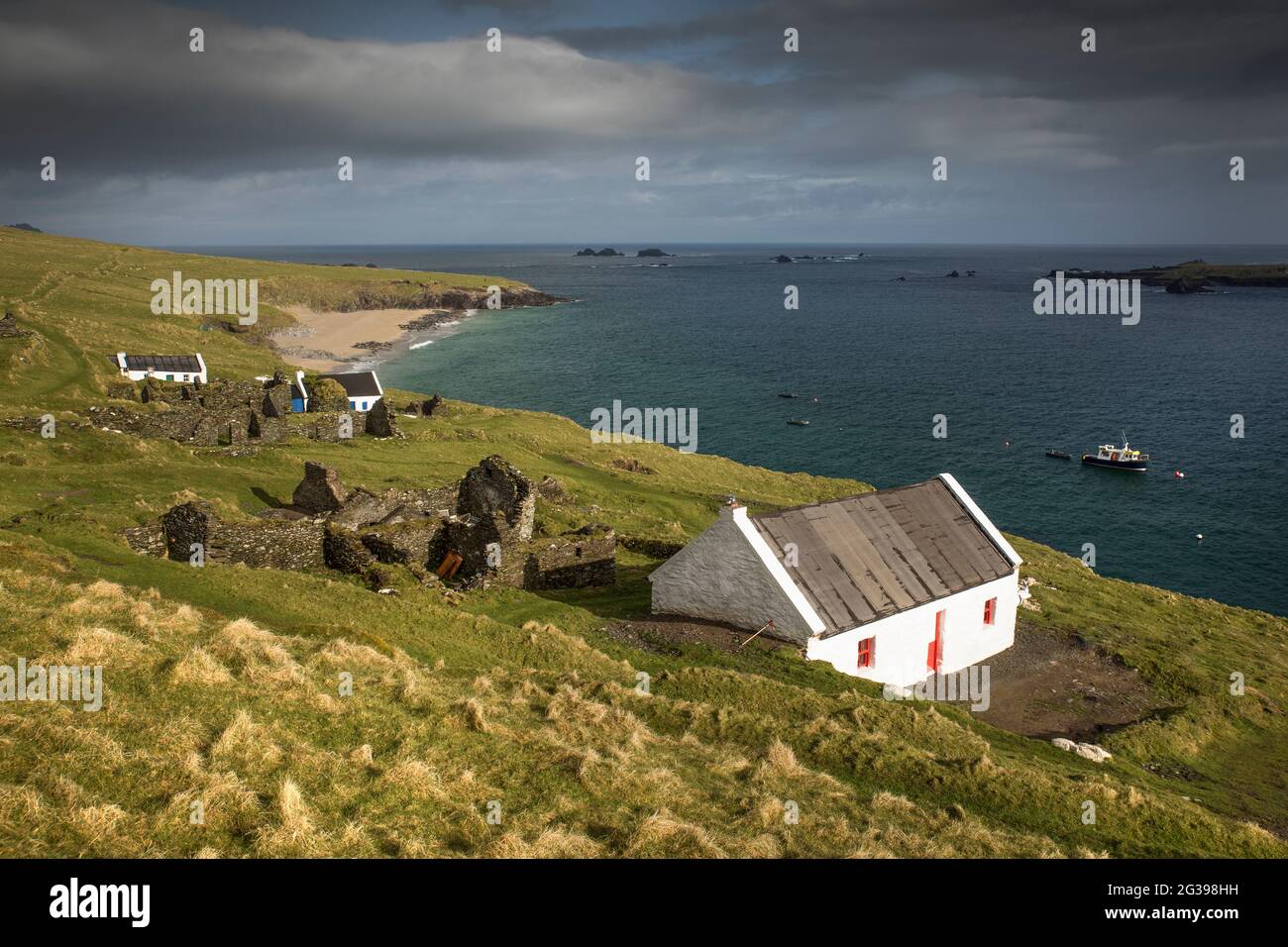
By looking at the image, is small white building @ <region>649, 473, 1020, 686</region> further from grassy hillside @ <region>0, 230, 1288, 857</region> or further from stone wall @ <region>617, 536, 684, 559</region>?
stone wall @ <region>617, 536, 684, 559</region>

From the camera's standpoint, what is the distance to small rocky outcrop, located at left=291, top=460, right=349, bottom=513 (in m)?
35.8

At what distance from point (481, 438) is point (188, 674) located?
1701 inches

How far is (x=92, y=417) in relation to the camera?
46.1 metres

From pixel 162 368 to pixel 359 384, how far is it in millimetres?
16881

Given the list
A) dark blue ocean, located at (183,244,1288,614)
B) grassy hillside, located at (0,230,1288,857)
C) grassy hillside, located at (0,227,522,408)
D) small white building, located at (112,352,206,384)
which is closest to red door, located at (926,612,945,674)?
grassy hillside, located at (0,230,1288,857)

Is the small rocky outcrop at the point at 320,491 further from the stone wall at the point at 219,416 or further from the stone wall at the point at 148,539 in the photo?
the stone wall at the point at 219,416

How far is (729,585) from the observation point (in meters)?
30.0

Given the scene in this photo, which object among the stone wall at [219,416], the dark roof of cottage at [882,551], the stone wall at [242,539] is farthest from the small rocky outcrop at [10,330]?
→ the dark roof of cottage at [882,551]

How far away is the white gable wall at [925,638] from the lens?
29312 millimetres

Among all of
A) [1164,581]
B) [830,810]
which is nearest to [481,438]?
[830,810]

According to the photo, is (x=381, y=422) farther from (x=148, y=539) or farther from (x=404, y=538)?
(x=148, y=539)

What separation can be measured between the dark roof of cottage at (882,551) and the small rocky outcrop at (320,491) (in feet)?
58.6

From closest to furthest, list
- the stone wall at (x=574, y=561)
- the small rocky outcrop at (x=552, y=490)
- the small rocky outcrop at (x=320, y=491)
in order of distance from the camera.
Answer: the stone wall at (x=574, y=561) < the small rocky outcrop at (x=320, y=491) < the small rocky outcrop at (x=552, y=490)

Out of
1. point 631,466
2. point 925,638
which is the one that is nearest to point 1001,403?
point 631,466
